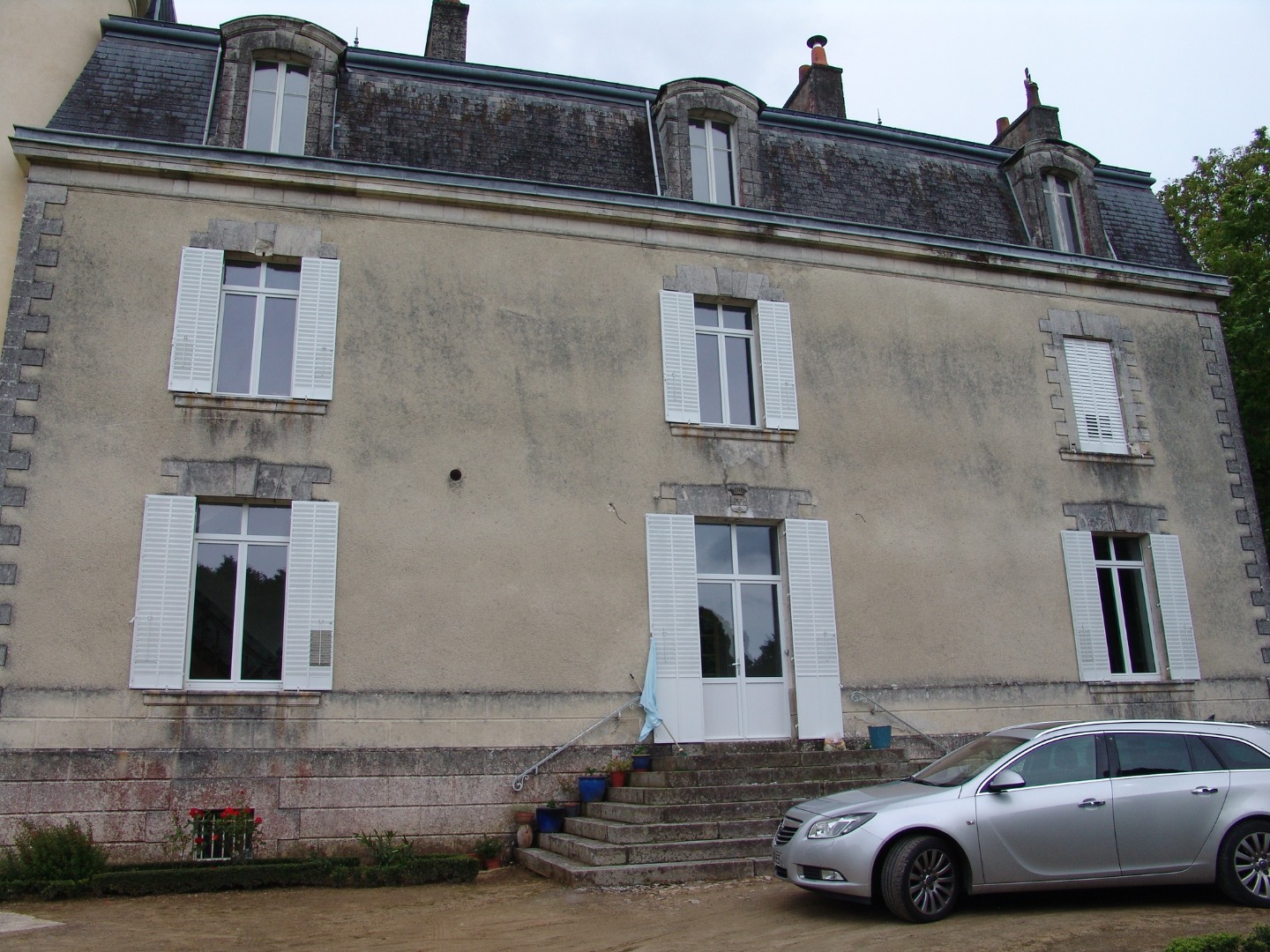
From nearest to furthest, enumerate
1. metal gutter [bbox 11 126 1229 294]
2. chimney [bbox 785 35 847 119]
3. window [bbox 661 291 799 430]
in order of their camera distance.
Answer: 1. metal gutter [bbox 11 126 1229 294]
2. window [bbox 661 291 799 430]
3. chimney [bbox 785 35 847 119]

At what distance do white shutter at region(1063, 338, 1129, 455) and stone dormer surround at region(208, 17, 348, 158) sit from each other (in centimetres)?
910

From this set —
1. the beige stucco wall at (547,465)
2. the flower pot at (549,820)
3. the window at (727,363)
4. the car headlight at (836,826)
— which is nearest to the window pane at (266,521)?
the beige stucco wall at (547,465)

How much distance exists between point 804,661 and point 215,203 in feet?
24.8

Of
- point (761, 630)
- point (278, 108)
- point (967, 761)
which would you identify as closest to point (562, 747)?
point (761, 630)

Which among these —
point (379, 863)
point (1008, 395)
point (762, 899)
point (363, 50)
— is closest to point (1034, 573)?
point (1008, 395)

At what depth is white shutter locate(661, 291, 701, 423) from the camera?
1113 cm

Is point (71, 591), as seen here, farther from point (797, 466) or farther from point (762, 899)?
point (797, 466)

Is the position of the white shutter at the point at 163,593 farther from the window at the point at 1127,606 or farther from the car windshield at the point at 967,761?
the window at the point at 1127,606

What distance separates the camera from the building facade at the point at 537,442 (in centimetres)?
934

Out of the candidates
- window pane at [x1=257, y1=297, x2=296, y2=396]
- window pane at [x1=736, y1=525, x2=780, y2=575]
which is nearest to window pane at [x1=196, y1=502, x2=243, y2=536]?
window pane at [x1=257, y1=297, x2=296, y2=396]

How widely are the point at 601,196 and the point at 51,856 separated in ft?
26.4

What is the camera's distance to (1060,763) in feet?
22.4

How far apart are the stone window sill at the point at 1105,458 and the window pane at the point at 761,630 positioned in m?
4.13

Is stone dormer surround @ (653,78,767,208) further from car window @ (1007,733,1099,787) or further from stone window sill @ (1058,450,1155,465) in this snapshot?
car window @ (1007,733,1099,787)
